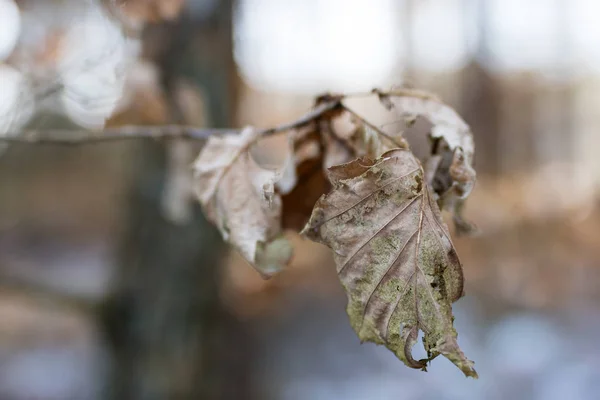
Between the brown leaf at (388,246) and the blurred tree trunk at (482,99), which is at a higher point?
the brown leaf at (388,246)

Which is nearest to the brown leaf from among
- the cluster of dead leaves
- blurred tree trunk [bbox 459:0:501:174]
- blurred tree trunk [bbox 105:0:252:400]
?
the cluster of dead leaves

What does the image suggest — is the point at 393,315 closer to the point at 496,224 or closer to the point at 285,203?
the point at 285,203

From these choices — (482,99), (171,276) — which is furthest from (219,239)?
(482,99)

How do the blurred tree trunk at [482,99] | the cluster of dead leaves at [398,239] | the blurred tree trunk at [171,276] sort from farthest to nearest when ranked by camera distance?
the blurred tree trunk at [482,99], the blurred tree trunk at [171,276], the cluster of dead leaves at [398,239]

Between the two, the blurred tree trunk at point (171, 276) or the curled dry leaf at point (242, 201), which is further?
the blurred tree trunk at point (171, 276)

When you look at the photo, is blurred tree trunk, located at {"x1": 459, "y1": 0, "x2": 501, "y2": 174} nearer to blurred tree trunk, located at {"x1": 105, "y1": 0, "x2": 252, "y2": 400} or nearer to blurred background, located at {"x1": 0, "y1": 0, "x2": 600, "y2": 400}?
blurred background, located at {"x1": 0, "y1": 0, "x2": 600, "y2": 400}

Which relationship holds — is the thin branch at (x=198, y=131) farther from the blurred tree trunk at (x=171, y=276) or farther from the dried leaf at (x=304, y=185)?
the blurred tree trunk at (x=171, y=276)

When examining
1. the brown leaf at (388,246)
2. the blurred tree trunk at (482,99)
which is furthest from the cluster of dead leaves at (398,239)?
the blurred tree trunk at (482,99)
